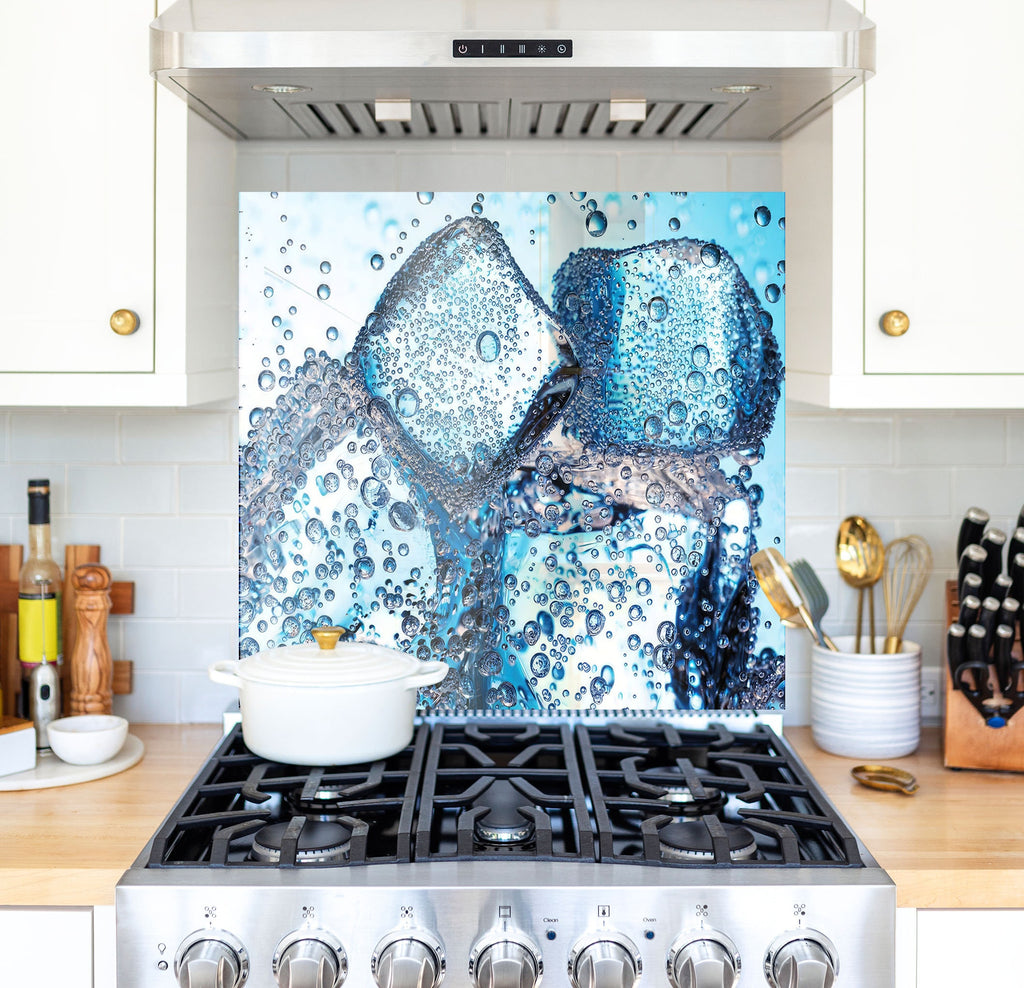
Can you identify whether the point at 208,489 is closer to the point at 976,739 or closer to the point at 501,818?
the point at 501,818

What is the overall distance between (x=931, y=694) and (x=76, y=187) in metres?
1.73

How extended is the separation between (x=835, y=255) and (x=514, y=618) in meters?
0.87

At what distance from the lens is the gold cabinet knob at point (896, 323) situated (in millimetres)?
1759

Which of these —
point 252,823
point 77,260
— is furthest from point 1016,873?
point 77,260

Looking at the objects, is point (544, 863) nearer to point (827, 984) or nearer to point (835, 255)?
point (827, 984)

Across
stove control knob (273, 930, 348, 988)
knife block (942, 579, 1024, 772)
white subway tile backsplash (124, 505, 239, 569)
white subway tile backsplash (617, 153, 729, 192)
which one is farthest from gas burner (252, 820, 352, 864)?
white subway tile backsplash (617, 153, 729, 192)

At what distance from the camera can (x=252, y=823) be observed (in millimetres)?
1666

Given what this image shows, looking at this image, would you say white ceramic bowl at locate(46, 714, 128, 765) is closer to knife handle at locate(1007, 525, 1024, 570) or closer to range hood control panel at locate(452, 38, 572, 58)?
range hood control panel at locate(452, 38, 572, 58)

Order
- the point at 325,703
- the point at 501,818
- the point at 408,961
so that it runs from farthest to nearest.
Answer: the point at 325,703, the point at 501,818, the point at 408,961

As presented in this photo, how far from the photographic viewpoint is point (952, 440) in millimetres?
2215

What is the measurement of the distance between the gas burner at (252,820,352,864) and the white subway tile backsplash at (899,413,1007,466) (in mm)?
1254

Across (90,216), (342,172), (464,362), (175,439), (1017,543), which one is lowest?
(1017,543)

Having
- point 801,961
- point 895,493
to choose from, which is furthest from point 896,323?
point 801,961

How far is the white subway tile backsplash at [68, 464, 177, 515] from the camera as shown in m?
2.21
